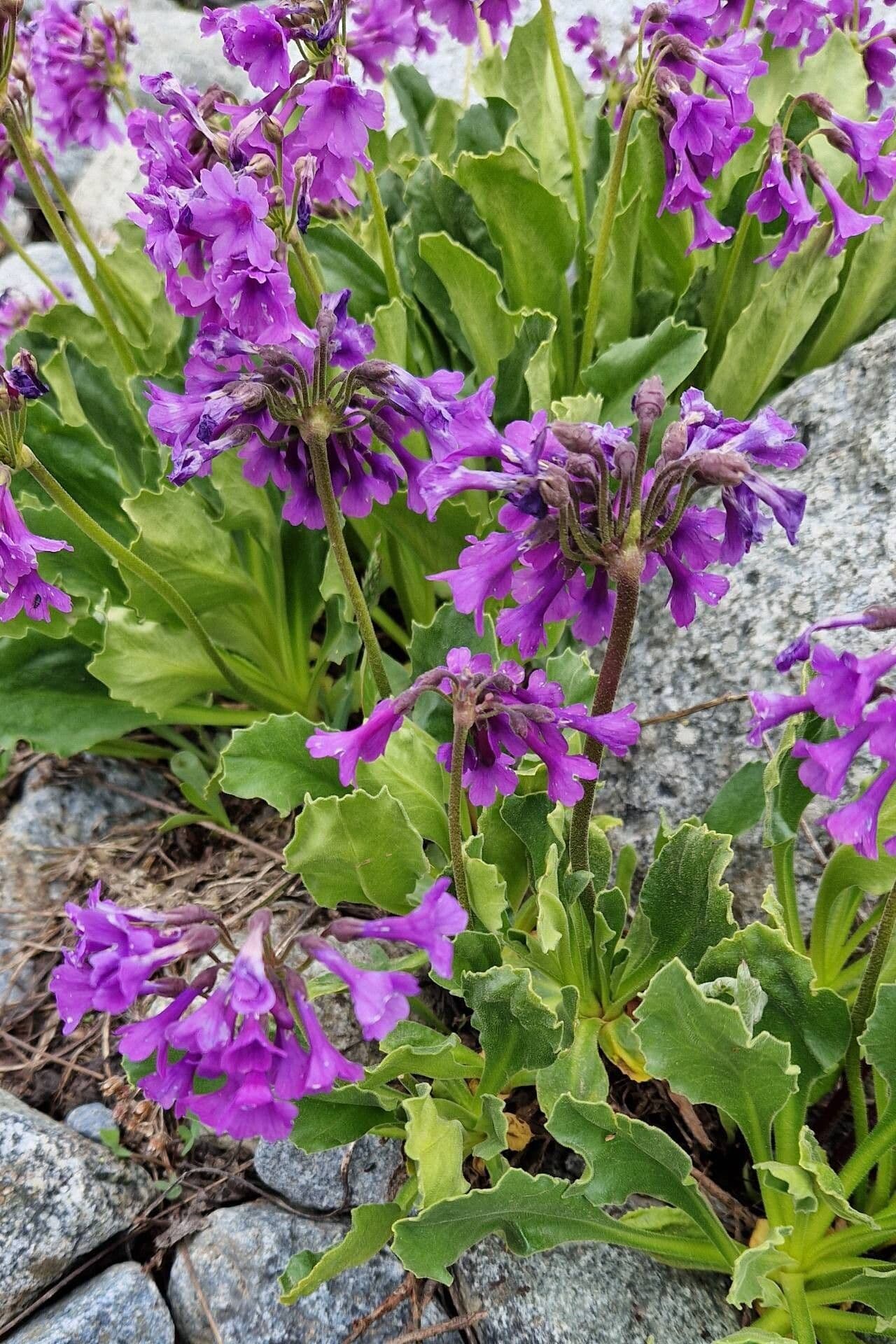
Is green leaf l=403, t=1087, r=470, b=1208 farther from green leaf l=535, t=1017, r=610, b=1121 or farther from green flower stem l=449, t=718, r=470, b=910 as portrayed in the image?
green flower stem l=449, t=718, r=470, b=910

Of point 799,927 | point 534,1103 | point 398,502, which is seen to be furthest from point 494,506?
point 534,1103

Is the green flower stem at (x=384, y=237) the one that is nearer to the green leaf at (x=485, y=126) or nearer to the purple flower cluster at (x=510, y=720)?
the green leaf at (x=485, y=126)

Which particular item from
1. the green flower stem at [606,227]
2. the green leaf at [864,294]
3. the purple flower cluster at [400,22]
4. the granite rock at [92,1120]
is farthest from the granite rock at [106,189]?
the granite rock at [92,1120]

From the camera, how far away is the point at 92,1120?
85.7 inches

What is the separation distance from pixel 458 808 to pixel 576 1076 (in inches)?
20.9

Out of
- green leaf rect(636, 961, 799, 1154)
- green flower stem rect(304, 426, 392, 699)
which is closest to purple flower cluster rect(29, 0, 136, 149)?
green flower stem rect(304, 426, 392, 699)

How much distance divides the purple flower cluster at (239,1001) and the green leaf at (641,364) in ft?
4.88

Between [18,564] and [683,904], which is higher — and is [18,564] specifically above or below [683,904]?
above

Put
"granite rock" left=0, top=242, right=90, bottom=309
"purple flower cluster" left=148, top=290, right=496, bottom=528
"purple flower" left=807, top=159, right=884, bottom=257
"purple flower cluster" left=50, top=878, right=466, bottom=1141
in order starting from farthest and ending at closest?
"granite rock" left=0, top=242, right=90, bottom=309 → "purple flower" left=807, top=159, right=884, bottom=257 → "purple flower cluster" left=148, top=290, right=496, bottom=528 → "purple flower cluster" left=50, top=878, right=466, bottom=1141

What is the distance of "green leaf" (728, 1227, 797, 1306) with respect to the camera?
1353 millimetres

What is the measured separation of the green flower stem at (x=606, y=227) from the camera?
1.93m

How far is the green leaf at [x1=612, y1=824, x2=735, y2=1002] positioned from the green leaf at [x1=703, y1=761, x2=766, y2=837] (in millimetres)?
232

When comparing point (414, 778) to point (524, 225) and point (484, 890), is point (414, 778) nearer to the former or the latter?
point (484, 890)

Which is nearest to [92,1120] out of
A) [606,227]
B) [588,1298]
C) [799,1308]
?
[588,1298]
